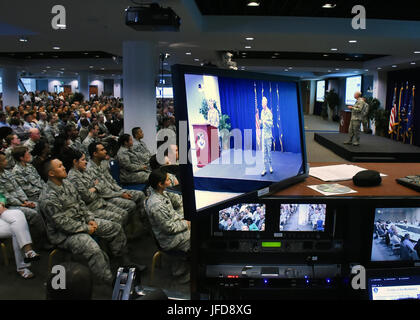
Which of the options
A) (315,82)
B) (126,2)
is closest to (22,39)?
(126,2)

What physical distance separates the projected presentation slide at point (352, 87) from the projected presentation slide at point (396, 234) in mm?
18992

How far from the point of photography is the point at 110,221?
3992mm

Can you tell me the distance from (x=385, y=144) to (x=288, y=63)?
545 centimetres

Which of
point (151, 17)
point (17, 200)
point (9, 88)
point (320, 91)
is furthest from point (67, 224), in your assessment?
point (320, 91)

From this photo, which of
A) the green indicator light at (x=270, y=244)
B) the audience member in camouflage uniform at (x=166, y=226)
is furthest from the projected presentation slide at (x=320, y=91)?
the green indicator light at (x=270, y=244)

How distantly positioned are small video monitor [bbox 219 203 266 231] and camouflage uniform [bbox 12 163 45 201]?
364 centimetres

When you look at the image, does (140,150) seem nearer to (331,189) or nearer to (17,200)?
(17,200)

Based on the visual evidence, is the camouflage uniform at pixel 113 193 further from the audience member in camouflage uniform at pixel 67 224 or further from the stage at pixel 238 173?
the stage at pixel 238 173

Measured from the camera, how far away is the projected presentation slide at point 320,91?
2640cm

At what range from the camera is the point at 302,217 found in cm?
174

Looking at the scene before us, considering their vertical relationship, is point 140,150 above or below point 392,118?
below

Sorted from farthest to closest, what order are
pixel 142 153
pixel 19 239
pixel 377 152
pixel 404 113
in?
pixel 404 113 → pixel 377 152 → pixel 142 153 → pixel 19 239

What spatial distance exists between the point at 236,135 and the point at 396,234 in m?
0.92

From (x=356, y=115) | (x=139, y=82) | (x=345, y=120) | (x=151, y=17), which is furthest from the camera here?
(x=345, y=120)
